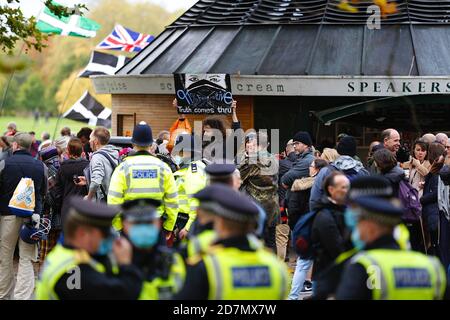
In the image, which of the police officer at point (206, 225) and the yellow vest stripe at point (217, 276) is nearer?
the yellow vest stripe at point (217, 276)

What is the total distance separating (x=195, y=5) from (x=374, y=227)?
22.0m

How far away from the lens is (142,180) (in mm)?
10992

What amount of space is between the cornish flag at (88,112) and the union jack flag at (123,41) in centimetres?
177

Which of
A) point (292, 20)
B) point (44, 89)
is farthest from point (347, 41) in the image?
point (44, 89)

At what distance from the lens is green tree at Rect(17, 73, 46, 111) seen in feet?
406

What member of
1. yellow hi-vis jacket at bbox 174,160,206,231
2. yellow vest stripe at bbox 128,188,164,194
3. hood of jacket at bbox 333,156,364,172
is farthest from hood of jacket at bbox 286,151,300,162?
yellow vest stripe at bbox 128,188,164,194

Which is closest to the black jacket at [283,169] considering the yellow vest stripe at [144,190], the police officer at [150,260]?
the yellow vest stripe at [144,190]

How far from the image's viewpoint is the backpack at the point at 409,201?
40.1 feet

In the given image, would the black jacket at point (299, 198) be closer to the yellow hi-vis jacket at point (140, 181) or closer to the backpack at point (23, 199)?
the yellow hi-vis jacket at point (140, 181)

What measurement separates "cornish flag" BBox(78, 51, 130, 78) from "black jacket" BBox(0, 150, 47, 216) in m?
18.3

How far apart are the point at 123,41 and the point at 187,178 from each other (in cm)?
2109

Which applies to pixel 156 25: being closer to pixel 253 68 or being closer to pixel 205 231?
pixel 253 68

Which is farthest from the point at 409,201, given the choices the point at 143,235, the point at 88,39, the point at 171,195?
the point at 88,39

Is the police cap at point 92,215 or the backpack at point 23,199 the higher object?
the backpack at point 23,199
